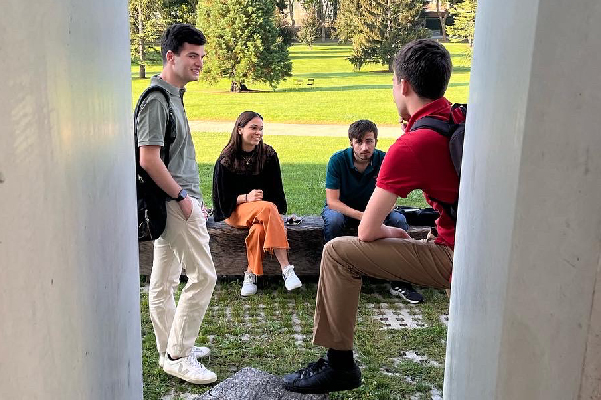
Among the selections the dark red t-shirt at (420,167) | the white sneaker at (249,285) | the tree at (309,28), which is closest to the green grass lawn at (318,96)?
the tree at (309,28)

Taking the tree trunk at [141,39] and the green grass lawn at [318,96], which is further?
the tree trunk at [141,39]

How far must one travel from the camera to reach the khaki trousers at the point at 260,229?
18.5ft

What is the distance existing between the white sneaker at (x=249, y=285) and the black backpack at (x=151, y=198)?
205 centimetres

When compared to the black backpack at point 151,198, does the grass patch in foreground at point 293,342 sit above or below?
below

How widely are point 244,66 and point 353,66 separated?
9925 mm

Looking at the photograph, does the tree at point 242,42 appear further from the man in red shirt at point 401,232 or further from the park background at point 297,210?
the man in red shirt at point 401,232

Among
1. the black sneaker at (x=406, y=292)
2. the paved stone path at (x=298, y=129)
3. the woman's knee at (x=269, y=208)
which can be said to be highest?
the woman's knee at (x=269, y=208)

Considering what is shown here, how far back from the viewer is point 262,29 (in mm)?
24938

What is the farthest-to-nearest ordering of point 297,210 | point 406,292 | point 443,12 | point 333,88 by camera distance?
point 443,12
point 333,88
point 297,210
point 406,292
